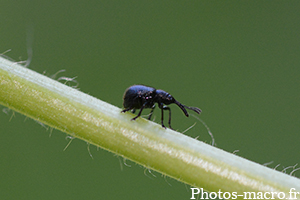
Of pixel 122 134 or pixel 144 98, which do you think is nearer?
pixel 122 134

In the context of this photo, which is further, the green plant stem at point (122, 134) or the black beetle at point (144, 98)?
the black beetle at point (144, 98)

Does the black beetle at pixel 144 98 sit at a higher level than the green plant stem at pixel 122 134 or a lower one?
higher

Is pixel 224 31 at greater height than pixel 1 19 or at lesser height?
greater

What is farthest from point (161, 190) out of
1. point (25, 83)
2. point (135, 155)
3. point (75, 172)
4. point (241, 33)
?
point (241, 33)

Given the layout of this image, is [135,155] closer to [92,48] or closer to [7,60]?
→ [7,60]

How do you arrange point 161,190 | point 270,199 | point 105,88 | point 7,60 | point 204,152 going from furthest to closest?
point 105,88, point 161,190, point 7,60, point 204,152, point 270,199

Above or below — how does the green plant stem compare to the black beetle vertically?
below

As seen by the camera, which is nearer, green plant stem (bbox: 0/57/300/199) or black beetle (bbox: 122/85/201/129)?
green plant stem (bbox: 0/57/300/199)

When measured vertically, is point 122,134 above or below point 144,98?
below
